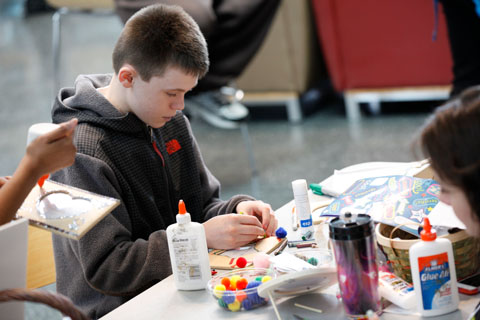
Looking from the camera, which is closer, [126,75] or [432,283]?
[432,283]

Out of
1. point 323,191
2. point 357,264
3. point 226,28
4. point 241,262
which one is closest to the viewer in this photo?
point 357,264

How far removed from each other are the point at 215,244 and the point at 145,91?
385mm

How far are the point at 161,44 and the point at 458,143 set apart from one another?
2.48ft

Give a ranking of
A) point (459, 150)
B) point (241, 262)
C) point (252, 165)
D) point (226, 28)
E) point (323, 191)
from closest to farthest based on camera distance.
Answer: point (459, 150), point (241, 262), point (323, 191), point (226, 28), point (252, 165)

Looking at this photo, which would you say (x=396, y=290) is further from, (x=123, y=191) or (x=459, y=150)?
(x=123, y=191)

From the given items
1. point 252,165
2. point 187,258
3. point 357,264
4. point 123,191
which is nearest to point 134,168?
point 123,191

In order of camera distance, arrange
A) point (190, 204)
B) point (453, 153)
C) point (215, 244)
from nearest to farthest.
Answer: point (453, 153), point (215, 244), point (190, 204)

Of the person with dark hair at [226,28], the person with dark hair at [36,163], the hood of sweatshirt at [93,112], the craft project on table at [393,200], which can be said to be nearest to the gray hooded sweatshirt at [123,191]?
the hood of sweatshirt at [93,112]

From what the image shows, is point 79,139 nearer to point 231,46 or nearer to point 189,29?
point 189,29

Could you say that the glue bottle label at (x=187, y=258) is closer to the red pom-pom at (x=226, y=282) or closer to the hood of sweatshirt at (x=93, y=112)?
the red pom-pom at (x=226, y=282)

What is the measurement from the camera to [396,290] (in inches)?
41.9

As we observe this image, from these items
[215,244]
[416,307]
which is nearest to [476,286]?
[416,307]

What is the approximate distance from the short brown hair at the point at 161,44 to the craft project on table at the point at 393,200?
44cm

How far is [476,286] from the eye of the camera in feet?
3.57
